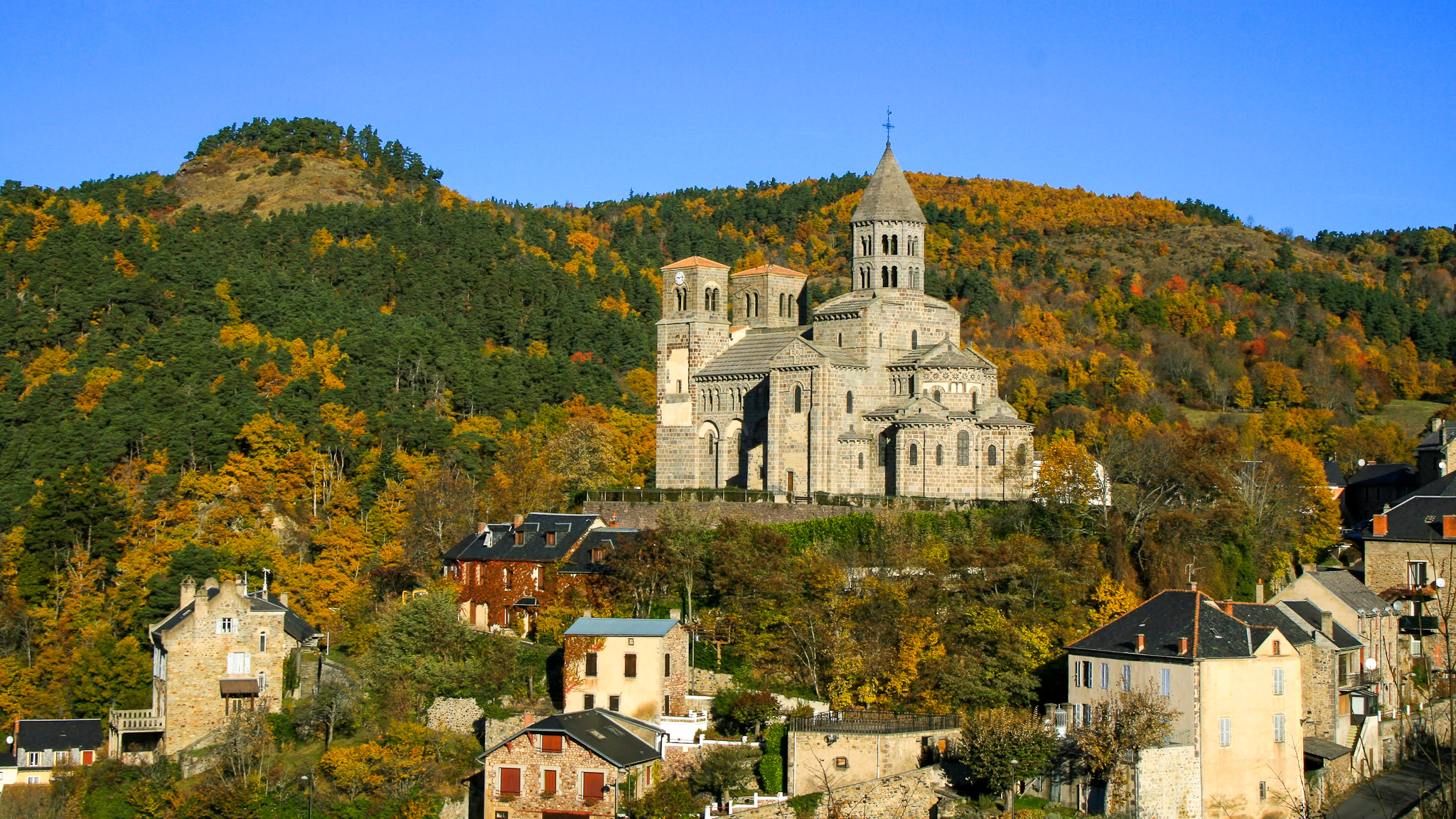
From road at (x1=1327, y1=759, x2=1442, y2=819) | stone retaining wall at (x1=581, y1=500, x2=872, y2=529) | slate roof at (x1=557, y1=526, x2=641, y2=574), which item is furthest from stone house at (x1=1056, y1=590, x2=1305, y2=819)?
slate roof at (x1=557, y1=526, x2=641, y2=574)

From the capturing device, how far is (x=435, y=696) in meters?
50.0

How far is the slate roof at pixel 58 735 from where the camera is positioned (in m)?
53.1

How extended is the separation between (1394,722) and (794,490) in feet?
77.1

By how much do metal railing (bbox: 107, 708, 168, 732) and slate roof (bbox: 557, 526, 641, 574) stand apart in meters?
13.4

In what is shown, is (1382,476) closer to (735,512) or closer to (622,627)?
(735,512)

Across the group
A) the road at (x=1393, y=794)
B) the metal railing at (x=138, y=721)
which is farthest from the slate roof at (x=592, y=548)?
the road at (x=1393, y=794)

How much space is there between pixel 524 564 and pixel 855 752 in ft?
53.0

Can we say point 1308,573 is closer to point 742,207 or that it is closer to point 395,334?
point 395,334

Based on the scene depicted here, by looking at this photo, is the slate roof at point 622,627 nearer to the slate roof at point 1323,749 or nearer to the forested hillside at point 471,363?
the forested hillside at point 471,363

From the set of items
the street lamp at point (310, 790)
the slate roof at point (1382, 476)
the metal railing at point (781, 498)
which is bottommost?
the street lamp at point (310, 790)

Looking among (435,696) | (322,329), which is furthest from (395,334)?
(435,696)

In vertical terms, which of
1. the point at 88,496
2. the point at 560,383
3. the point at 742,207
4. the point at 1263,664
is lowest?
the point at 1263,664

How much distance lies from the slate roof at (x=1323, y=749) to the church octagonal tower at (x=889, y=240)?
88.7ft

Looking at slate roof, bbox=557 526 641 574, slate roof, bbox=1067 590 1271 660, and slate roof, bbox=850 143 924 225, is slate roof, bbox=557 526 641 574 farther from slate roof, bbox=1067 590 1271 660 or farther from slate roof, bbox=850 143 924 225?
slate roof, bbox=850 143 924 225
